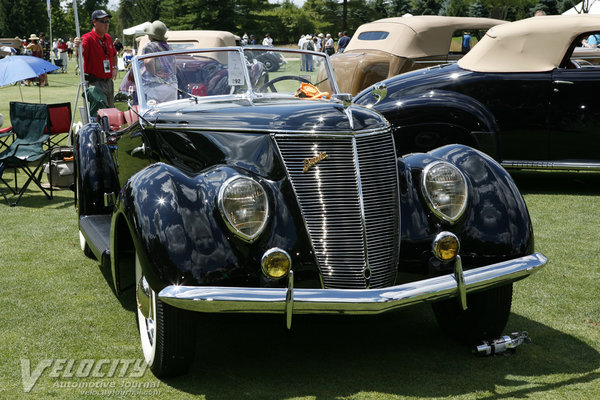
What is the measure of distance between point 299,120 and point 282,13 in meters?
72.4

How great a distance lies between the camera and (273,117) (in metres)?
3.89

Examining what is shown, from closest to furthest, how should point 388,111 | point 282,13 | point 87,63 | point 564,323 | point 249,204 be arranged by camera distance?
point 249,204 < point 564,323 < point 388,111 < point 87,63 < point 282,13

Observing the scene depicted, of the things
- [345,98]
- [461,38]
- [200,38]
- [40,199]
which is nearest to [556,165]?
[461,38]

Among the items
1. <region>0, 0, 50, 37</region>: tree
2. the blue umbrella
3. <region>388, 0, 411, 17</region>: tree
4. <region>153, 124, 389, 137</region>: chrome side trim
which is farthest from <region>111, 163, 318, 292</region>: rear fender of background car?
<region>0, 0, 50, 37</region>: tree

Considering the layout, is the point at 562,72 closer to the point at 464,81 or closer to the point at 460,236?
the point at 464,81

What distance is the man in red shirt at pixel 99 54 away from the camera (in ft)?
31.7

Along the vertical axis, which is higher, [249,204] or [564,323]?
[249,204]

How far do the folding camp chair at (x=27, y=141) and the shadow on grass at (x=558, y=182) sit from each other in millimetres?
5991

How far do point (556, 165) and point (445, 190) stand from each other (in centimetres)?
481

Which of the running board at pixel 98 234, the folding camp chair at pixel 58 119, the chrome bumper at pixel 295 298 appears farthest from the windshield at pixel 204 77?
the folding camp chair at pixel 58 119

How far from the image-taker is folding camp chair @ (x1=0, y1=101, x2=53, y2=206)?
8.30 m

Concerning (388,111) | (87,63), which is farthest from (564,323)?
(87,63)

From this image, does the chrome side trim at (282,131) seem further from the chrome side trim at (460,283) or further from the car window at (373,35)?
the car window at (373,35)

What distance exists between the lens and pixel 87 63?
32.1ft
